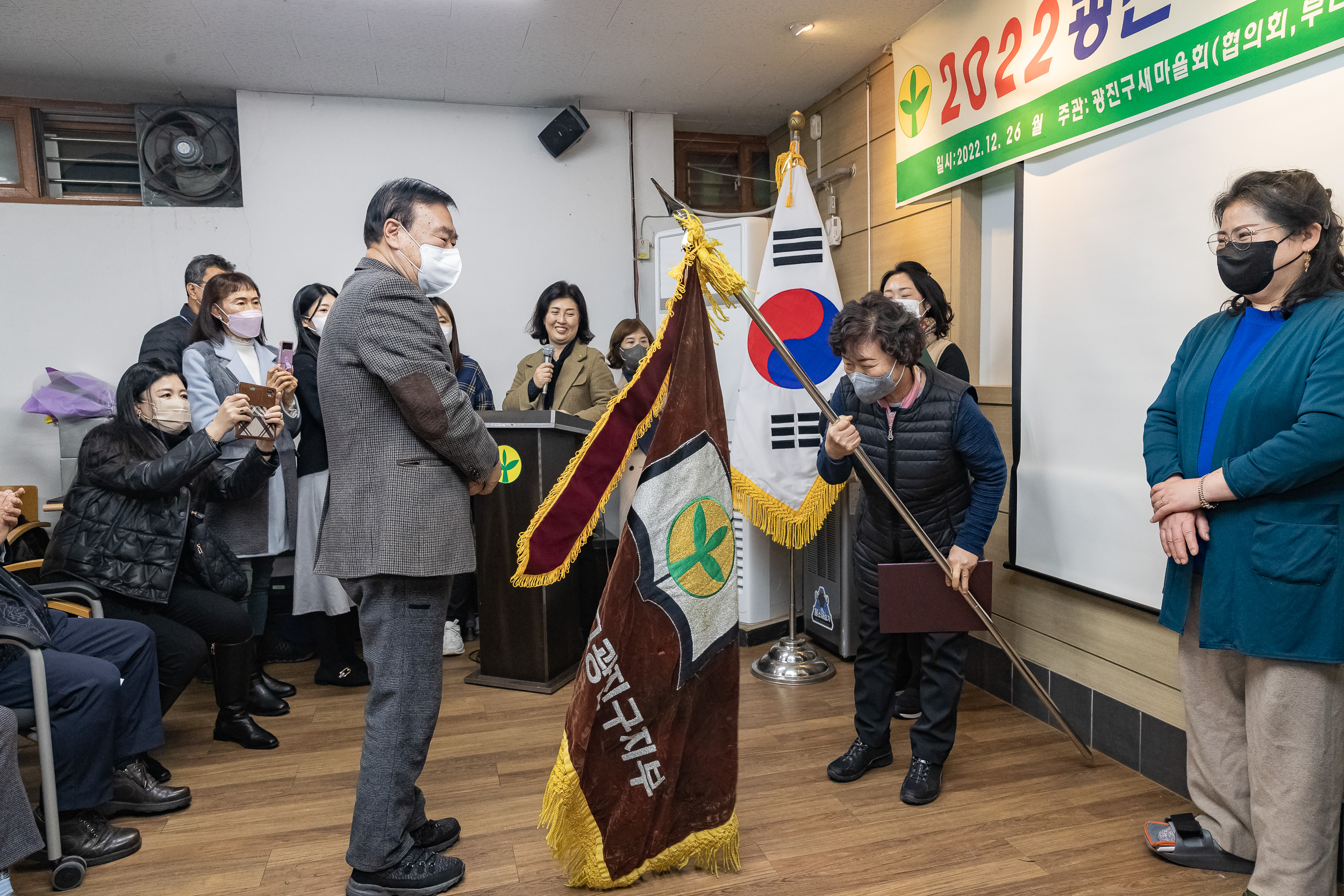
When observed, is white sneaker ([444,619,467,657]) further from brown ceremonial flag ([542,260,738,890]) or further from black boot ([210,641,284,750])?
brown ceremonial flag ([542,260,738,890])

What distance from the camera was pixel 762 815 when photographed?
217cm

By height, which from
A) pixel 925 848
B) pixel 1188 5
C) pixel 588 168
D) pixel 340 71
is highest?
pixel 340 71

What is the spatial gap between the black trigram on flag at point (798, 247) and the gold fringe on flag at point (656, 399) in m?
1.56

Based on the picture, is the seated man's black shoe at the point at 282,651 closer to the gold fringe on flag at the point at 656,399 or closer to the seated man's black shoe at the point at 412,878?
the seated man's black shoe at the point at 412,878

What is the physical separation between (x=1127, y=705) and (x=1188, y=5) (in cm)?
190

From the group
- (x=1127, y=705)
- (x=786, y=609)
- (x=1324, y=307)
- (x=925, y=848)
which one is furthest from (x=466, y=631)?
(x=1324, y=307)

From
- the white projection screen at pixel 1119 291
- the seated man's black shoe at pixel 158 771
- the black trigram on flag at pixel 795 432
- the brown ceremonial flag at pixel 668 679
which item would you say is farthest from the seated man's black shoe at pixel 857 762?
the seated man's black shoe at pixel 158 771

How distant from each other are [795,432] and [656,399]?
5.11 feet

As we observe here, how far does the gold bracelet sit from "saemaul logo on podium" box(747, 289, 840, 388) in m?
1.64

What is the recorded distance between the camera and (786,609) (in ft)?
12.3

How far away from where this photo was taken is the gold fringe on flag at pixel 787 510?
128 inches

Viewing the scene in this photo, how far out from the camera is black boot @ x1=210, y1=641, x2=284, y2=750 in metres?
2.66

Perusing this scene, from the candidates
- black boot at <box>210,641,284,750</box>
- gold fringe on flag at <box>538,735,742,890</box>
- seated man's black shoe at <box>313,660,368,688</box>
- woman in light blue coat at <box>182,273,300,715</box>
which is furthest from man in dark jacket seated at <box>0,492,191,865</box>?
gold fringe on flag at <box>538,735,742,890</box>

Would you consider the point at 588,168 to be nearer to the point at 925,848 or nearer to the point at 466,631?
the point at 466,631
